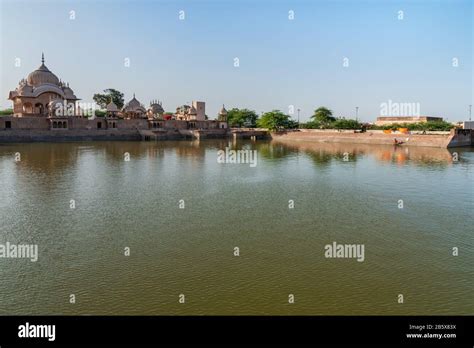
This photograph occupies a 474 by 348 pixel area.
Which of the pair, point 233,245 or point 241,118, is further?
point 241,118

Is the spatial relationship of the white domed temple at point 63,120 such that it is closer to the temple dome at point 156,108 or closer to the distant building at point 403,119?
the temple dome at point 156,108

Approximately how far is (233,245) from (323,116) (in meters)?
Result: 58.1

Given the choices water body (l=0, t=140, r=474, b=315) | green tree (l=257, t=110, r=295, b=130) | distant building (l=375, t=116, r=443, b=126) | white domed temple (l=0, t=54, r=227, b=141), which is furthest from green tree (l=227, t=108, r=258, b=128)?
water body (l=0, t=140, r=474, b=315)

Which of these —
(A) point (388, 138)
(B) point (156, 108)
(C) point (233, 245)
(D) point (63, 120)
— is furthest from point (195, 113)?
(C) point (233, 245)

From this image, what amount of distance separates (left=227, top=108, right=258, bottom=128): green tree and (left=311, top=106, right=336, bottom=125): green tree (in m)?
11.2

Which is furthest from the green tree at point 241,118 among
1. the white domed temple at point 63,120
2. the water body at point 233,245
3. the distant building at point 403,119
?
the water body at point 233,245

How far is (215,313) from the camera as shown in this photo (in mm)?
6352

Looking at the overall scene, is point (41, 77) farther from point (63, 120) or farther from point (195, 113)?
point (195, 113)

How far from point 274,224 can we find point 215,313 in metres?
4.97

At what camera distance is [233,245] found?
929 cm

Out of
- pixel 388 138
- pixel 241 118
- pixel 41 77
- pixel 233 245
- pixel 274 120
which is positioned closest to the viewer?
pixel 233 245

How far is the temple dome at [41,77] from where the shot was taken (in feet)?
154

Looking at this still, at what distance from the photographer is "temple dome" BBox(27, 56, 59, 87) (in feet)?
154

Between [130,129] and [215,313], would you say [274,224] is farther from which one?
[130,129]
